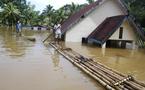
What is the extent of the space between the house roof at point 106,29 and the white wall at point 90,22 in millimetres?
621

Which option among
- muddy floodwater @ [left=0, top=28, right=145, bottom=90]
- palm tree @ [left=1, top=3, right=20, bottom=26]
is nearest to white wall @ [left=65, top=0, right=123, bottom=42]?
muddy floodwater @ [left=0, top=28, right=145, bottom=90]

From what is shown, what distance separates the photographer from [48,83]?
28.8 feet

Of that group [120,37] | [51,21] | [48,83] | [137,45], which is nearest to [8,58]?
[48,83]

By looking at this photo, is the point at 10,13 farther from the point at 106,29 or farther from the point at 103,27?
the point at 106,29

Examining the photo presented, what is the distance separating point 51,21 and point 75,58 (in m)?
48.2

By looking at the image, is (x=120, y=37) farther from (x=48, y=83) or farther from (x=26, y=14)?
(x=26, y=14)

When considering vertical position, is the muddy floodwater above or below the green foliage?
below

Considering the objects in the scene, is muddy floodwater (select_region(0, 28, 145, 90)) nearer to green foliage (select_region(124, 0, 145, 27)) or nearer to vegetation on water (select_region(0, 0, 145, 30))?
green foliage (select_region(124, 0, 145, 27))

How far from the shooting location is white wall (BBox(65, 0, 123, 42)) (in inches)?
914

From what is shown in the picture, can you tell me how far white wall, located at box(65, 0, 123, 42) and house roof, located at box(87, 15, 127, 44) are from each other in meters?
0.62

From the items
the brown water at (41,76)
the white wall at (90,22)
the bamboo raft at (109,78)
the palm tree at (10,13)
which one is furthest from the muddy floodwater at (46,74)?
the palm tree at (10,13)

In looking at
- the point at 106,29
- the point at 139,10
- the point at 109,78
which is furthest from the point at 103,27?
the point at 109,78

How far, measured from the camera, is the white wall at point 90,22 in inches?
914

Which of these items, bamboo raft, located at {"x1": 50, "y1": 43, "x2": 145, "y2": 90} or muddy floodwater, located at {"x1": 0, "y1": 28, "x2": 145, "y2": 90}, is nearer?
bamboo raft, located at {"x1": 50, "y1": 43, "x2": 145, "y2": 90}
